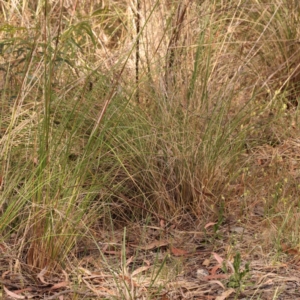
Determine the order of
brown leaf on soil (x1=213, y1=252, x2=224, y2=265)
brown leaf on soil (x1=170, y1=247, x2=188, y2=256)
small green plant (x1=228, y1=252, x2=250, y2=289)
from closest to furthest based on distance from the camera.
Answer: small green plant (x1=228, y1=252, x2=250, y2=289)
brown leaf on soil (x1=213, y1=252, x2=224, y2=265)
brown leaf on soil (x1=170, y1=247, x2=188, y2=256)

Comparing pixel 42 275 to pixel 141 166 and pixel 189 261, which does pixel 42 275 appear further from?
pixel 141 166

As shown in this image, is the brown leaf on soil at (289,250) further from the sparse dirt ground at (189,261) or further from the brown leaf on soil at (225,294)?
the brown leaf on soil at (225,294)

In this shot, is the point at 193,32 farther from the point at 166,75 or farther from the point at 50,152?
the point at 50,152

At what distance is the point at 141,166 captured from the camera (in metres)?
3.90

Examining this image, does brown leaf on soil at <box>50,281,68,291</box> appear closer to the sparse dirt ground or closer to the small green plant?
the sparse dirt ground

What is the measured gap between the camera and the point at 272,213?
379 cm

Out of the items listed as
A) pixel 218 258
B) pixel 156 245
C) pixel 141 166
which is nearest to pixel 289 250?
pixel 218 258

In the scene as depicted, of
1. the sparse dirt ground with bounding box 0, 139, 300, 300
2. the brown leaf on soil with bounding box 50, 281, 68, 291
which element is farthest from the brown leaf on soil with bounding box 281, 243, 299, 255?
the brown leaf on soil with bounding box 50, 281, 68, 291

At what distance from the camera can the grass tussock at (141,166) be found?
3.17m

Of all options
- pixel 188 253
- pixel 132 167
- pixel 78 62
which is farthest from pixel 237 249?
pixel 78 62

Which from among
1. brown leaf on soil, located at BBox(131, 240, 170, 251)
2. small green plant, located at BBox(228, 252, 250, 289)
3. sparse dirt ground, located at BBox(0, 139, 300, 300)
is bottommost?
brown leaf on soil, located at BBox(131, 240, 170, 251)

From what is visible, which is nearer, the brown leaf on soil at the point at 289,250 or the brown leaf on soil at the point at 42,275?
the brown leaf on soil at the point at 42,275

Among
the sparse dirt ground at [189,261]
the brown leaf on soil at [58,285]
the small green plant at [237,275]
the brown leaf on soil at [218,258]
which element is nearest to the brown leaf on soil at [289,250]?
the sparse dirt ground at [189,261]

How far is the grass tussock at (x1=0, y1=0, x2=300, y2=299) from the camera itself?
10.4 ft
